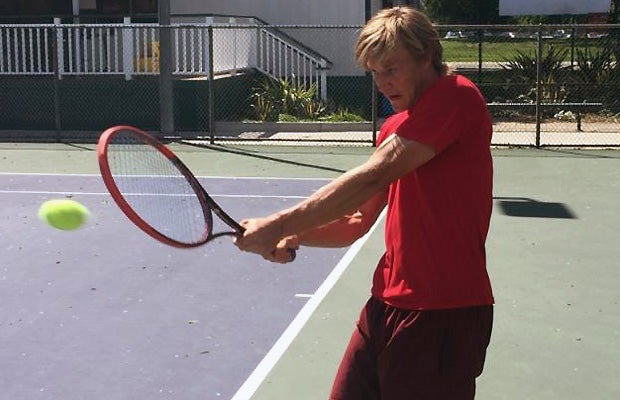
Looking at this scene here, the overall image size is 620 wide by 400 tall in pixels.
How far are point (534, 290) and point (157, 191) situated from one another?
3878 millimetres

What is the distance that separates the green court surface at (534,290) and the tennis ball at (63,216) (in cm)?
147

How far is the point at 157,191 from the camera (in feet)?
12.3

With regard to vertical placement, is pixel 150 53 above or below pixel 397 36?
below

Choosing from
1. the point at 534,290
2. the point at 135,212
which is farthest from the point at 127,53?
the point at 135,212

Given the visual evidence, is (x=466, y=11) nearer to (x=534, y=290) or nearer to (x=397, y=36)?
(x=534, y=290)

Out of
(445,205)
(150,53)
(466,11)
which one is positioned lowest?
(445,205)

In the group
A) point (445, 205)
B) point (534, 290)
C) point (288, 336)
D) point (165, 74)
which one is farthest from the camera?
point (165, 74)

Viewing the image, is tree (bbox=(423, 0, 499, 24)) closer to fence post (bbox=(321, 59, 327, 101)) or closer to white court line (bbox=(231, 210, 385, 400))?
fence post (bbox=(321, 59, 327, 101))

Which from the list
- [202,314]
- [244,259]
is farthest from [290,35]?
[202,314]

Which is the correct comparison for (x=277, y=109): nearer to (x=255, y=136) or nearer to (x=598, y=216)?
(x=255, y=136)

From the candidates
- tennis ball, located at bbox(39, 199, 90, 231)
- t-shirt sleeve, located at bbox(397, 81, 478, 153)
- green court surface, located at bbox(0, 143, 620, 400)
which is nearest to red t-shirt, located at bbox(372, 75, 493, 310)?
t-shirt sleeve, located at bbox(397, 81, 478, 153)

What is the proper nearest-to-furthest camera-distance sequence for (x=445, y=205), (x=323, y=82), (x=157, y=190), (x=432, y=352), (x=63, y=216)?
(x=445, y=205), (x=432, y=352), (x=157, y=190), (x=63, y=216), (x=323, y=82)

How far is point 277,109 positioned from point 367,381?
1495cm

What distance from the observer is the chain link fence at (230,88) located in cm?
1673
